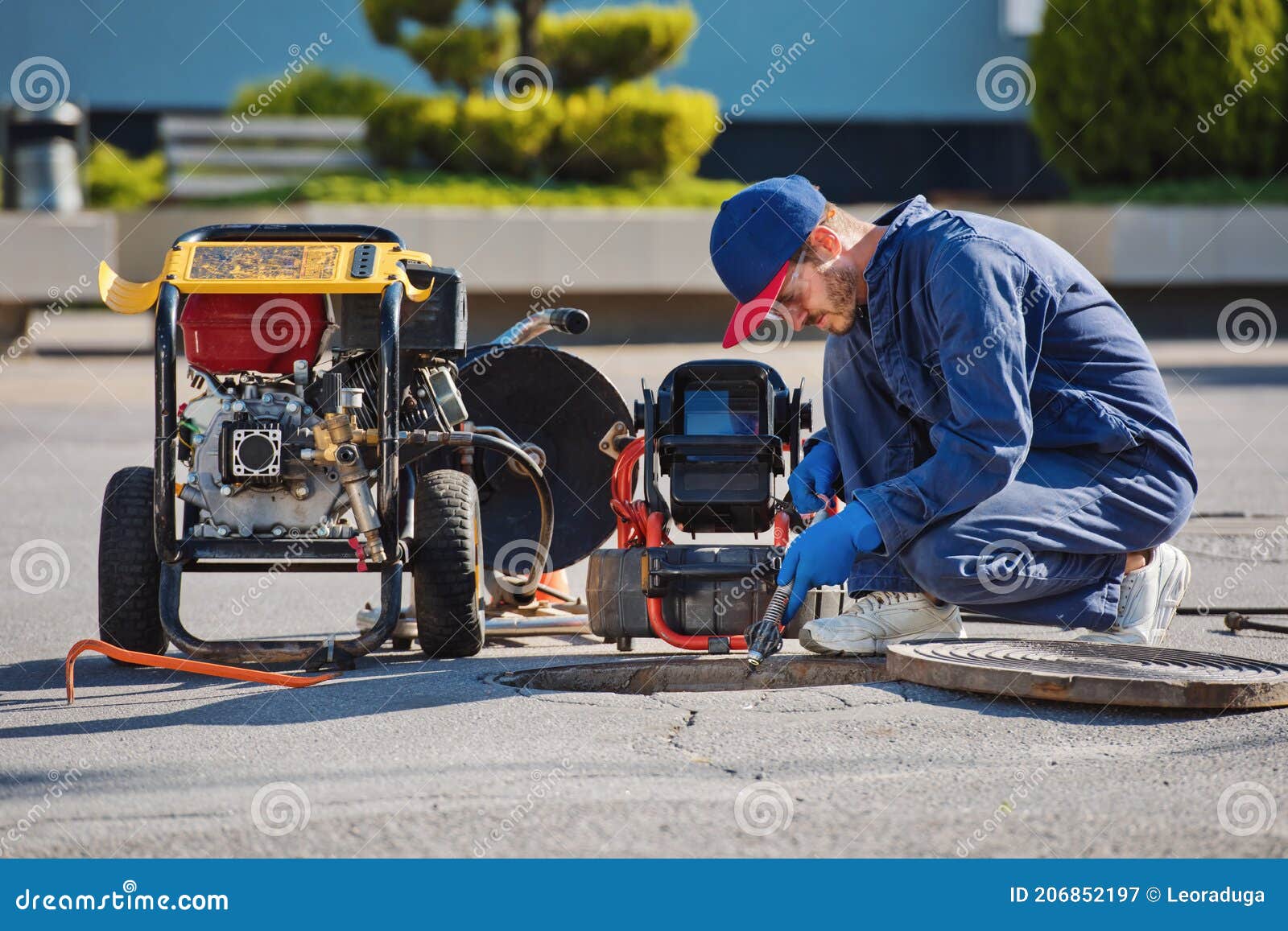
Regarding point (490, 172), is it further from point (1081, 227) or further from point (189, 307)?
point (189, 307)

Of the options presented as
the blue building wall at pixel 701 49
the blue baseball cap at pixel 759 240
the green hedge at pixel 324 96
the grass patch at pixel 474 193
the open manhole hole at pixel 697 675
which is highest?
the blue building wall at pixel 701 49

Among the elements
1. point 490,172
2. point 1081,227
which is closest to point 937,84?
point 1081,227

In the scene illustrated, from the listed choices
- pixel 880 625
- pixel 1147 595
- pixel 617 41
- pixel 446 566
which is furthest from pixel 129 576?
pixel 617 41

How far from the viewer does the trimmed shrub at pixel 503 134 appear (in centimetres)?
1819

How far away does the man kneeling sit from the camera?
148 inches

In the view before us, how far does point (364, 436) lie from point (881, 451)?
148 centimetres

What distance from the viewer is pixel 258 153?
19.6m

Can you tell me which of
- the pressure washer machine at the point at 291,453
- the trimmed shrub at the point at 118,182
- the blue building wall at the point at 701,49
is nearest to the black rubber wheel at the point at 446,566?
the pressure washer machine at the point at 291,453

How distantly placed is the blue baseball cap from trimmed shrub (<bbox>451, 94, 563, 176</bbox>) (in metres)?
14.7

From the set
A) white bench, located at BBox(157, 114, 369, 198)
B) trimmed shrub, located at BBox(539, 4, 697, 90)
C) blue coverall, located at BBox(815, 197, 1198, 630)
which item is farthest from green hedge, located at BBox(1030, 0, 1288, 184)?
blue coverall, located at BBox(815, 197, 1198, 630)

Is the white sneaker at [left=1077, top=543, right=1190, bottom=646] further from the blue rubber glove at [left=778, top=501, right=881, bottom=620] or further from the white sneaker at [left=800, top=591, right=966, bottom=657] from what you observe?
the blue rubber glove at [left=778, top=501, right=881, bottom=620]

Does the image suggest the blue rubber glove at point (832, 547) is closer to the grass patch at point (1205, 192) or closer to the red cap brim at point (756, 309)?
the red cap brim at point (756, 309)

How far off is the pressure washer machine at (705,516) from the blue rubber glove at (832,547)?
39 cm

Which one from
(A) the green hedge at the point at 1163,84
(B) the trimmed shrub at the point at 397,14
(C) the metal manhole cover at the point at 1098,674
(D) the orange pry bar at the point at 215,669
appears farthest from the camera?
(B) the trimmed shrub at the point at 397,14
